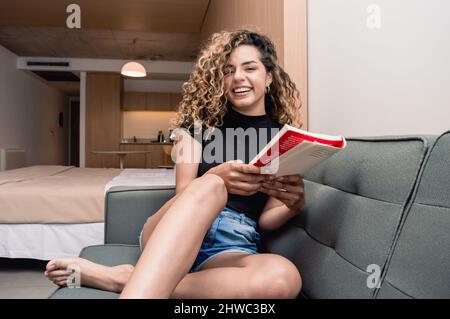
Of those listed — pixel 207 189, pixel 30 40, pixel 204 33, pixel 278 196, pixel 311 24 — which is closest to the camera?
pixel 207 189

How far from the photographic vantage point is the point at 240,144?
1224 mm

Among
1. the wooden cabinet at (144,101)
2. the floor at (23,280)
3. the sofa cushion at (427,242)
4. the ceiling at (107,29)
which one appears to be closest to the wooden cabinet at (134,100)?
the wooden cabinet at (144,101)

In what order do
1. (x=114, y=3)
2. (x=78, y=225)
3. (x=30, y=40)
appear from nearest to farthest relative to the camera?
(x=78, y=225)
(x=114, y=3)
(x=30, y=40)

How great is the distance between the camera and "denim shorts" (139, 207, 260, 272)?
1020 mm

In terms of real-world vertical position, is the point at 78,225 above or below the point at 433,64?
below

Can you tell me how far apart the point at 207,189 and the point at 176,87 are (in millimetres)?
7161

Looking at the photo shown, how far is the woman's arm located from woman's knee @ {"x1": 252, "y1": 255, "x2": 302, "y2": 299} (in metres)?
0.23

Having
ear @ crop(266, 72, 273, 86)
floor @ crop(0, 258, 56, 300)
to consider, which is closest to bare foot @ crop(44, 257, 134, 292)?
ear @ crop(266, 72, 273, 86)

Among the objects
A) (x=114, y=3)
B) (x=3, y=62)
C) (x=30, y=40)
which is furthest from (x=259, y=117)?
(x=3, y=62)

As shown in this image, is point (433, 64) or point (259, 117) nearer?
point (433, 64)

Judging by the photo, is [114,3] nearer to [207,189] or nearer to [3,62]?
[3,62]

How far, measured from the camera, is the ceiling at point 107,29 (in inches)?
170

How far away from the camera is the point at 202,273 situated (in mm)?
881

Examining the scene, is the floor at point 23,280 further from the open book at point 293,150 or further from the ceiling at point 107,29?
the ceiling at point 107,29
